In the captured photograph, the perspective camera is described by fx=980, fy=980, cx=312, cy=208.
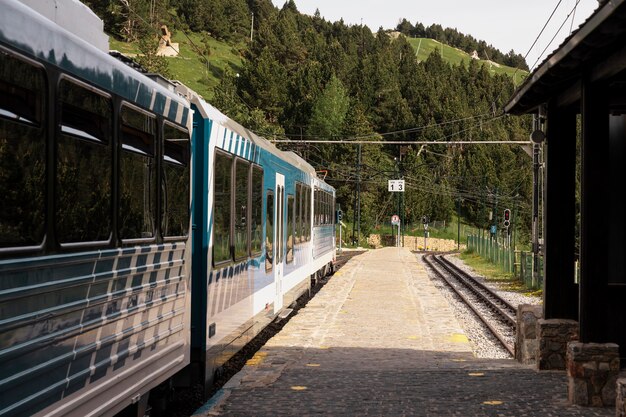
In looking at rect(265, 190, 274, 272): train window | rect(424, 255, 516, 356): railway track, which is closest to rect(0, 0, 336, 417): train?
rect(265, 190, 274, 272): train window

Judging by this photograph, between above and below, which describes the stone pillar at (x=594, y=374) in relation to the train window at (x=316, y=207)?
below

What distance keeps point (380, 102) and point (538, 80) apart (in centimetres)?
13928

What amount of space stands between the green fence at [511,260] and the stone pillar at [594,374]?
17.5m

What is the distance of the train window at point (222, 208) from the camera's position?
917 centimetres

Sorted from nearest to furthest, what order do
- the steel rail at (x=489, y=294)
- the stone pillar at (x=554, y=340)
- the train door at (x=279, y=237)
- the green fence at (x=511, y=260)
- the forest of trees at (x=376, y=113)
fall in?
the stone pillar at (x=554, y=340), the train door at (x=279, y=237), the steel rail at (x=489, y=294), the green fence at (x=511, y=260), the forest of trees at (x=376, y=113)

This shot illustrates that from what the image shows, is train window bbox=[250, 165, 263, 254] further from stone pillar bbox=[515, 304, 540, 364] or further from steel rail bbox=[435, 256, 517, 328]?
steel rail bbox=[435, 256, 517, 328]

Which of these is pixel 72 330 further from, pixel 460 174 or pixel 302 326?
pixel 460 174

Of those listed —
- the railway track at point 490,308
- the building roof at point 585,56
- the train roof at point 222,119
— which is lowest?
the railway track at point 490,308

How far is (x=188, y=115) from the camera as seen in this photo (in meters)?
8.20

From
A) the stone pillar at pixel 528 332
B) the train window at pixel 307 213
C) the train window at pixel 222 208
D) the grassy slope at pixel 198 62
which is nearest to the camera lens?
the train window at pixel 222 208

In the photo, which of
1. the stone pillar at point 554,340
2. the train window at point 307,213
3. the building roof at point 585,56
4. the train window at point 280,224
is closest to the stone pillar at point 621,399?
the building roof at point 585,56

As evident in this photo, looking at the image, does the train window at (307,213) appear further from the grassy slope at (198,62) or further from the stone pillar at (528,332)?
the grassy slope at (198,62)

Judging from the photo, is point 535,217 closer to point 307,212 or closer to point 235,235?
point 307,212

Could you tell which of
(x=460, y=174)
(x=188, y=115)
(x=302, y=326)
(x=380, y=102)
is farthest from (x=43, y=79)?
(x=380, y=102)
